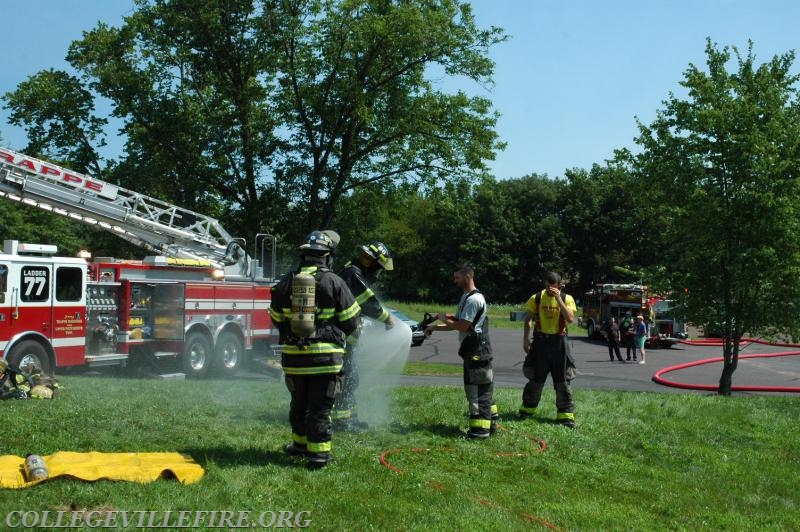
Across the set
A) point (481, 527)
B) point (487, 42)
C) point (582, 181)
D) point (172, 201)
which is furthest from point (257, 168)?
point (582, 181)

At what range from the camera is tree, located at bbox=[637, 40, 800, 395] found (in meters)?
14.4

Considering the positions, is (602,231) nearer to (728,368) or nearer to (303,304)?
(728,368)

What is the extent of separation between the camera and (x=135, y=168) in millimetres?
24547

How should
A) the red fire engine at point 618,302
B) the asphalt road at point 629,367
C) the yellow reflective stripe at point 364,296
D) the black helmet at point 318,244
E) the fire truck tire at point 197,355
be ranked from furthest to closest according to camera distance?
the red fire engine at point 618,302 → the asphalt road at point 629,367 → the fire truck tire at point 197,355 → the yellow reflective stripe at point 364,296 → the black helmet at point 318,244

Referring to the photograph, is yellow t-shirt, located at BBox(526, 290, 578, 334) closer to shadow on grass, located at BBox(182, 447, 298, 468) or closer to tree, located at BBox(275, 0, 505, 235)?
shadow on grass, located at BBox(182, 447, 298, 468)

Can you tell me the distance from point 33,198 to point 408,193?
42.9 feet

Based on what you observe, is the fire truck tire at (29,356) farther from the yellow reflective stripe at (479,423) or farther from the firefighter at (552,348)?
the firefighter at (552,348)

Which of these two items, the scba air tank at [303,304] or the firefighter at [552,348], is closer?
the scba air tank at [303,304]

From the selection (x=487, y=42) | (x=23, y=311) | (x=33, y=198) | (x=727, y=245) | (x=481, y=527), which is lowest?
(x=481, y=527)

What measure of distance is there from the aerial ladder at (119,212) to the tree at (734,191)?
31.3 feet

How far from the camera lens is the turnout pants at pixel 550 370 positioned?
8992 millimetres

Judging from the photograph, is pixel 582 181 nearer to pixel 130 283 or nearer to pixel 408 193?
pixel 408 193

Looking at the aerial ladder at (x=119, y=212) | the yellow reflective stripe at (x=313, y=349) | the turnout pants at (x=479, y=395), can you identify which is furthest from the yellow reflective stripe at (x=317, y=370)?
the aerial ladder at (x=119, y=212)

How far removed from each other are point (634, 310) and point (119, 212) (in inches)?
937
